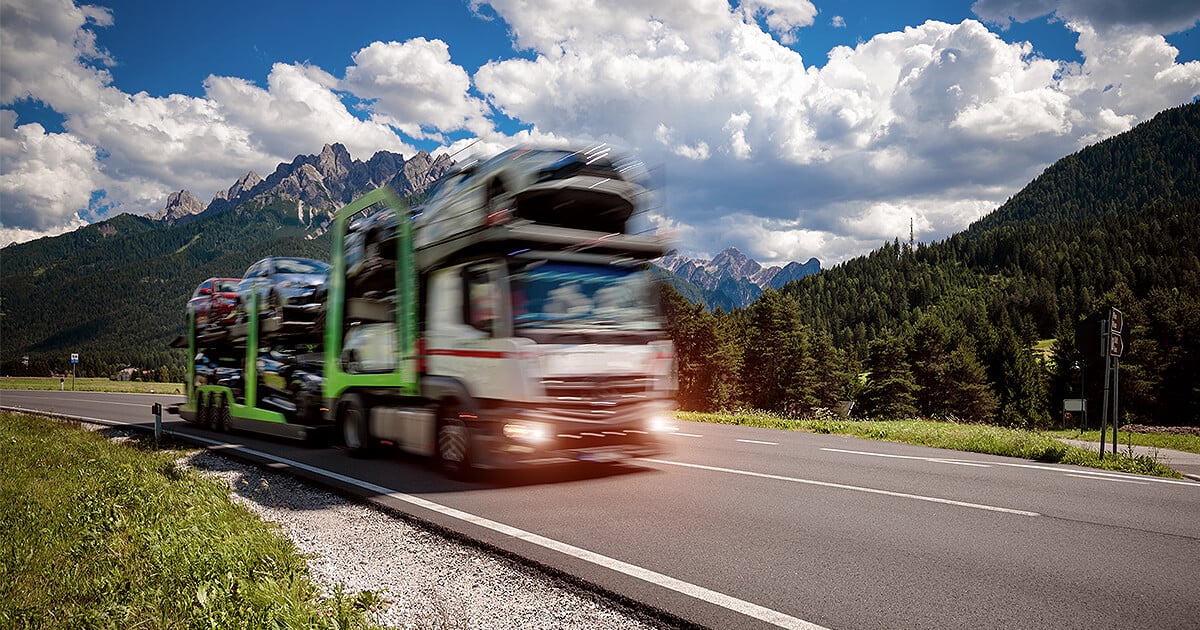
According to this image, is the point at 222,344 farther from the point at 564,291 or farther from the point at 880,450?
the point at 880,450

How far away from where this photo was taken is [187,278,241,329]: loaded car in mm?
15961

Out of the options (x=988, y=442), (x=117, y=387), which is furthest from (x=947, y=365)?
(x=117, y=387)

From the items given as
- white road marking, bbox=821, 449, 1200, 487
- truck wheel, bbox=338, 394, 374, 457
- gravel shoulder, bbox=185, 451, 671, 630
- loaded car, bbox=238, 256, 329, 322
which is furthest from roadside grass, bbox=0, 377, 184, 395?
white road marking, bbox=821, 449, 1200, 487

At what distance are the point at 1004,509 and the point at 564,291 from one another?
5182 millimetres

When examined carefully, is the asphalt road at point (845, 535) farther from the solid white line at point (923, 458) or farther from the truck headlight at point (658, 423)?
the truck headlight at point (658, 423)

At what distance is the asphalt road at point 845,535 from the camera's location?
4121 millimetres

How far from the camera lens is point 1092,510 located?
6.79 meters

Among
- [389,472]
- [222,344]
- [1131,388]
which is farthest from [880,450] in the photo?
[1131,388]

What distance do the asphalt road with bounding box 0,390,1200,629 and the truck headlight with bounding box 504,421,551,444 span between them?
0.61m

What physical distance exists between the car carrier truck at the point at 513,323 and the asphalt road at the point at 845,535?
66cm

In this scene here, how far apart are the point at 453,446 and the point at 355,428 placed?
292 cm

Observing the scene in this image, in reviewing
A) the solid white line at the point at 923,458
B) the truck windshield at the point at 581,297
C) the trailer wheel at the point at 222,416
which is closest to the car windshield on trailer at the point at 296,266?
the trailer wheel at the point at 222,416

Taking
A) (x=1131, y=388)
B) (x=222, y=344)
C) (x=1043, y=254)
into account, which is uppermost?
(x=1043, y=254)

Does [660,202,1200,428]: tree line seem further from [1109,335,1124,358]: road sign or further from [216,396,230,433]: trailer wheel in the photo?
[1109,335,1124,358]: road sign
